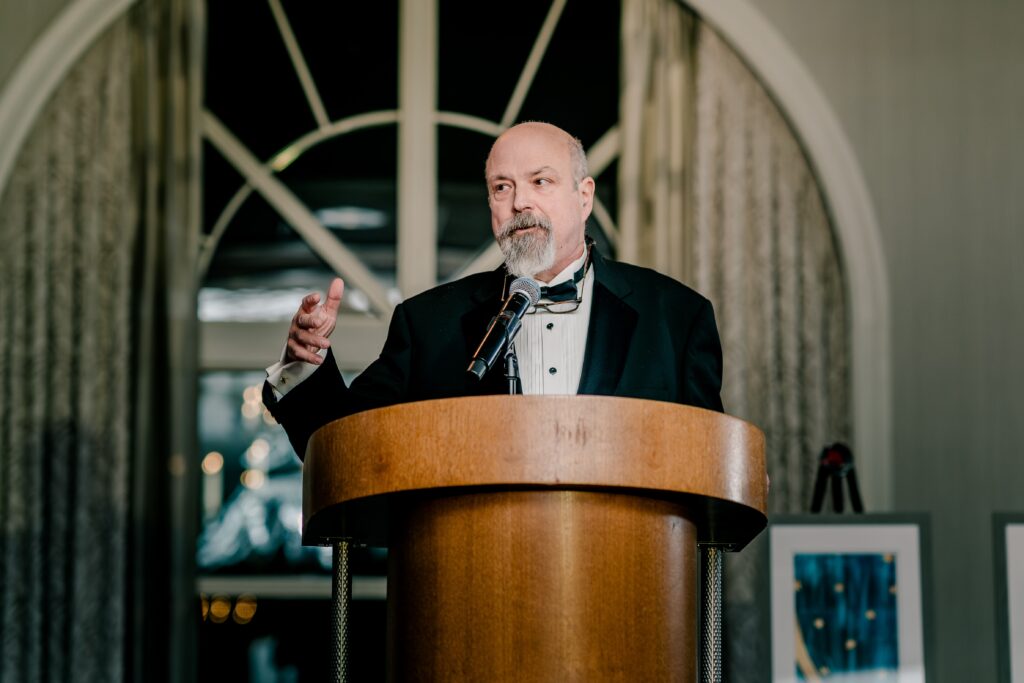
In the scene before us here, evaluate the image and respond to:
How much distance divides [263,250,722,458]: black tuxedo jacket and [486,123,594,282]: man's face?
0.10 meters

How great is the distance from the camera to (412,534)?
6.47 ft

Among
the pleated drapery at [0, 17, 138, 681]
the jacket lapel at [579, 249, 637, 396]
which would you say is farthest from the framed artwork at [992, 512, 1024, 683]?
the pleated drapery at [0, 17, 138, 681]

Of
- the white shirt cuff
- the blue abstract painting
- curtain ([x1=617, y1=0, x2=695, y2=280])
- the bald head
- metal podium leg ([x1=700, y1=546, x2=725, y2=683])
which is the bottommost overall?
the blue abstract painting

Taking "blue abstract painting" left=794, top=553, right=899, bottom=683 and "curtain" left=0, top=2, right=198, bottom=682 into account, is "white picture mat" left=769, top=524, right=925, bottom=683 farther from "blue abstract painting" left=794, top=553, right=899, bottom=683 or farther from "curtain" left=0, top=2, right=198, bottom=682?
"curtain" left=0, top=2, right=198, bottom=682

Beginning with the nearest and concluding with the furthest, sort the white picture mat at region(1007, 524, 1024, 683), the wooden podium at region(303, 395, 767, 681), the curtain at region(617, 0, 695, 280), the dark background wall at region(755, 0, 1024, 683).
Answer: the wooden podium at region(303, 395, 767, 681) < the white picture mat at region(1007, 524, 1024, 683) < the dark background wall at region(755, 0, 1024, 683) < the curtain at region(617, 0, 695, 280)

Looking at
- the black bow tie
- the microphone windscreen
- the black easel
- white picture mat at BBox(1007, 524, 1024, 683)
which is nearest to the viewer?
the microphone windscreen

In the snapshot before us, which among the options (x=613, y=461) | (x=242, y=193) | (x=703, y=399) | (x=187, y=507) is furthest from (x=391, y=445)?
(x=242, y=193)

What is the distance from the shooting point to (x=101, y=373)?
5.16 m

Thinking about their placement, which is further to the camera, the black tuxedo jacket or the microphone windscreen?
the black tuxedo jacket

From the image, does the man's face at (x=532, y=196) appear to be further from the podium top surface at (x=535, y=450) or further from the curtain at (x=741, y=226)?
the curtain at (x=741, y=226)

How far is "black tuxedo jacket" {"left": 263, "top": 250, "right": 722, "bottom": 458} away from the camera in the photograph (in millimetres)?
2398

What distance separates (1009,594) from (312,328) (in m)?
2.63

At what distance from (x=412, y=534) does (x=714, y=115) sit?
11.9 ft

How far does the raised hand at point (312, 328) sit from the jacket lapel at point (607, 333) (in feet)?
1.37
